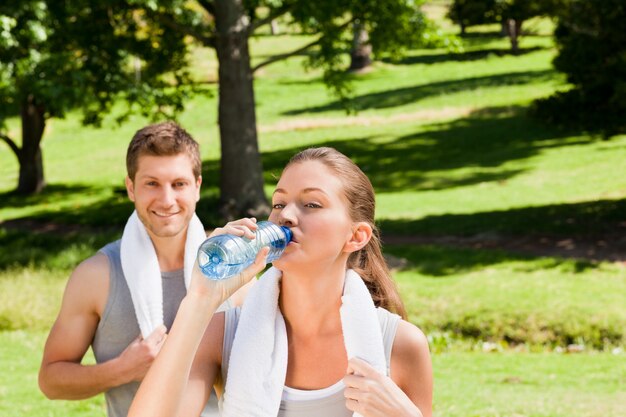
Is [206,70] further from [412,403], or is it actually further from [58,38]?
[412,403]

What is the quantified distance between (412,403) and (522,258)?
46.5 ft

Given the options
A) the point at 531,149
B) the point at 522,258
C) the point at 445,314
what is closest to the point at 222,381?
the point at 445,314

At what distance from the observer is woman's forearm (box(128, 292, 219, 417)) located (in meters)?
2.57

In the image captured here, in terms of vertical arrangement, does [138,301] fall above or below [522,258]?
above

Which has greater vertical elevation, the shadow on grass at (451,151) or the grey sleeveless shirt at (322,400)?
the grey sleeveless shirt at (322,400)

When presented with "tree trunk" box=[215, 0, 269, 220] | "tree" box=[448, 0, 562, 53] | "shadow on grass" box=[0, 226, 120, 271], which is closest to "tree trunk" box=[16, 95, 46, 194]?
"tree trunk" box=[215, 0, 269, 220]

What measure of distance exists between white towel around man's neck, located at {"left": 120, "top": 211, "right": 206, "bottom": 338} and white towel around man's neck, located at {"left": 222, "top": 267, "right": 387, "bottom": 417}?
1.03 m

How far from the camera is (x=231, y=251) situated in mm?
2527

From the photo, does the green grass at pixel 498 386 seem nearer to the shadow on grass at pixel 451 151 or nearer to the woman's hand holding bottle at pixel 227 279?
the woman's hand holding bottle at pixel 227 279

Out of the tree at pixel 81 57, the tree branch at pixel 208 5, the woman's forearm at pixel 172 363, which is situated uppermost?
the tree branch at pixel 208 5

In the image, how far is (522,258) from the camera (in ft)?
54.3

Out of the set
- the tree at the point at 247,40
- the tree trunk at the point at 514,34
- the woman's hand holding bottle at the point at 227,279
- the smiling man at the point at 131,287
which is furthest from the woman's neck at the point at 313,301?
the tree trunk at the point at 514,34

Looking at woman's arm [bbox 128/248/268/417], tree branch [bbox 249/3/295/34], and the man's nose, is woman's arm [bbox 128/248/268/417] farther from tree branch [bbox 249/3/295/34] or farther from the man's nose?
tree branch [bbox 249/3/295/34]

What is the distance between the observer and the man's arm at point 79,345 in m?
3.80
